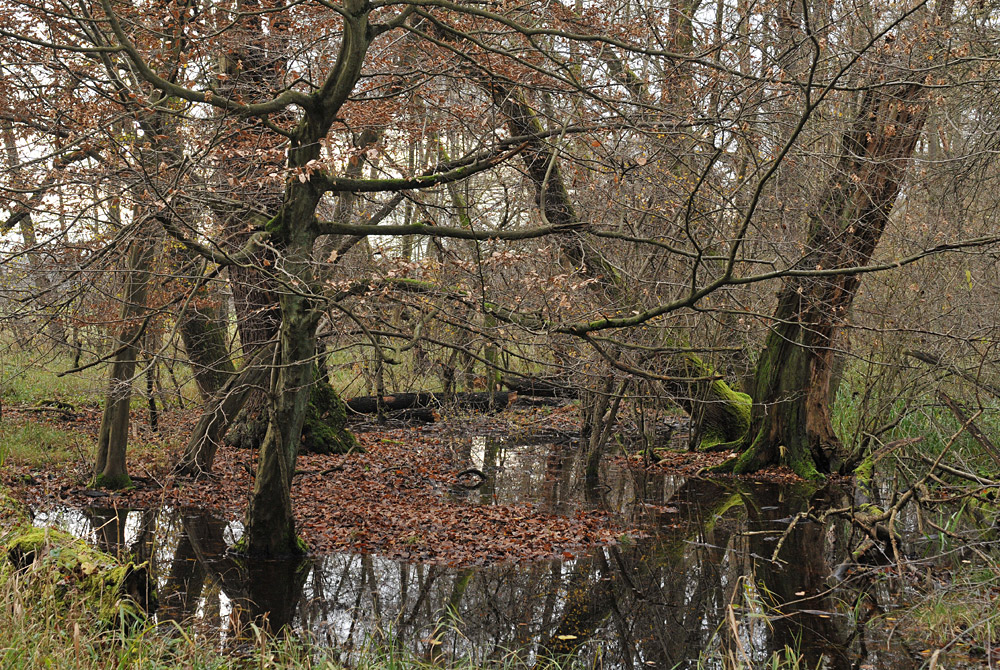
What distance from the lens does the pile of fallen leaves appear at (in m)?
8.92

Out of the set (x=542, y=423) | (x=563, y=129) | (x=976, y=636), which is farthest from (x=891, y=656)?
(x=542, y=423)

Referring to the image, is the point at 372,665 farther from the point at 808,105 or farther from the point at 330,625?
the point at 808,105

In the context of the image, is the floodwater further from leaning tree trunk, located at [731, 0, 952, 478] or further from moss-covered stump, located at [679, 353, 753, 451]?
moss-covered stump, located at [679, 353, 753, 451]

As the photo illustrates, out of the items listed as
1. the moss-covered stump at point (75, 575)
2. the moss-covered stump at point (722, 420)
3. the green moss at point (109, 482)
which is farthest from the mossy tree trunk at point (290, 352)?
the moss-covered stump at point (722, 420)

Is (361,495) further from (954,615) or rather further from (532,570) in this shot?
(954,615)

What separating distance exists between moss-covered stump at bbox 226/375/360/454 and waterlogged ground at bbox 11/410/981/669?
140cm

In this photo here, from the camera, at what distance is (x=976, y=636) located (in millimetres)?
5816

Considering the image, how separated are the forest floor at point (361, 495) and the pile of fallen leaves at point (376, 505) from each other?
14 mm

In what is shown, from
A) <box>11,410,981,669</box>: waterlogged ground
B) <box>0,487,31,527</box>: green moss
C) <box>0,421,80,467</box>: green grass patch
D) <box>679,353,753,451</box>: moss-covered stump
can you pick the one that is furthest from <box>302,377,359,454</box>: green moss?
<box>679,353,753,451</box>: moss-covered stump

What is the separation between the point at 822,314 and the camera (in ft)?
34.6

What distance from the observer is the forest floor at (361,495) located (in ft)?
29.6

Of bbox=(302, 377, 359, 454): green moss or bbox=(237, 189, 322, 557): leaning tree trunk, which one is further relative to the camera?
bbox=(302, 377, 359, 454): green moss

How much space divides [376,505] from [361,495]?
567 mm

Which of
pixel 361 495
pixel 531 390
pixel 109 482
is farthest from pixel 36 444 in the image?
pixel 531 390
